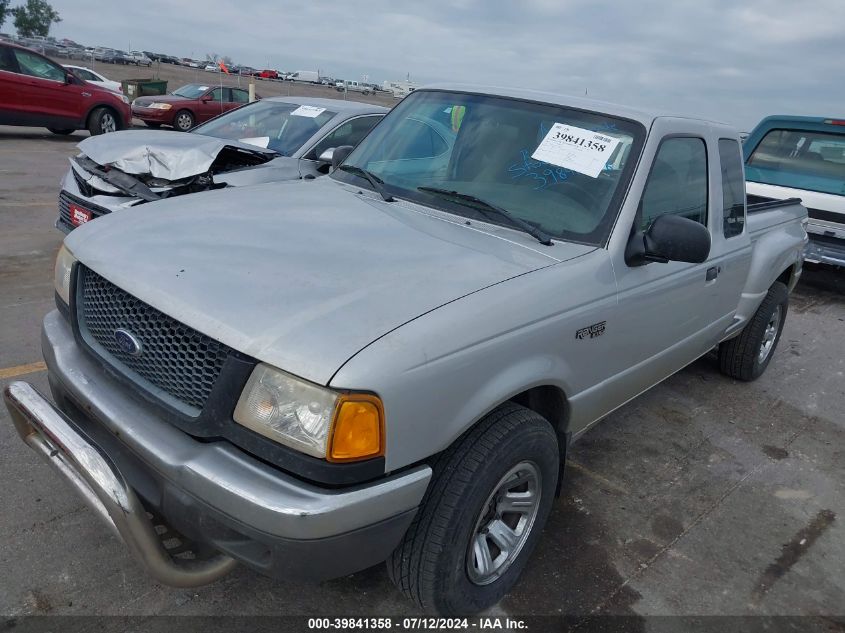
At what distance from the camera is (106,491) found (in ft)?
6.38

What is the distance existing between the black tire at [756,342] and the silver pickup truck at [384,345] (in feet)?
5.29

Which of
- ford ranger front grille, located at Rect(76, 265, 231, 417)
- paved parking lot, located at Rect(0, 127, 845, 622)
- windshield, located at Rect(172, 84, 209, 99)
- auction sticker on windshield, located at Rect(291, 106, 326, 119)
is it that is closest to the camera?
ford ranger front grille, located at Rect(76, 265, 231, 417)

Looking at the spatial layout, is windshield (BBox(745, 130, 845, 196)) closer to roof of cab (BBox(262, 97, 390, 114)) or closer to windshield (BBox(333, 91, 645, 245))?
roof of cab (BBox(262, 97, 390, 114))

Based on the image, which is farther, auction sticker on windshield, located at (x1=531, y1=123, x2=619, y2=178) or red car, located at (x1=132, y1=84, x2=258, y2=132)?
red car, located at (x1=132, y1=84, x2=258, y2=132)

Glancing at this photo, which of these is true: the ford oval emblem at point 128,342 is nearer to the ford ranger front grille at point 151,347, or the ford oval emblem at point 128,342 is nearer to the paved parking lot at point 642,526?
the ford ranger front grille at point 151,347

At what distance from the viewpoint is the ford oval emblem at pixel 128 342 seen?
2.20 m

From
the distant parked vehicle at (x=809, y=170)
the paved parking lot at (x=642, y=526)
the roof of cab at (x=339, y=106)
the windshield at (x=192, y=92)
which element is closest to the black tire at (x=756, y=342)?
the paved parking lot at (x=642, y=526)

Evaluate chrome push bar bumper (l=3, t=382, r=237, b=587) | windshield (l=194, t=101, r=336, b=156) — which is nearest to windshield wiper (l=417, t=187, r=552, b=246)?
chrome push bar bumper (l=3, t=382, r=237, b=587)

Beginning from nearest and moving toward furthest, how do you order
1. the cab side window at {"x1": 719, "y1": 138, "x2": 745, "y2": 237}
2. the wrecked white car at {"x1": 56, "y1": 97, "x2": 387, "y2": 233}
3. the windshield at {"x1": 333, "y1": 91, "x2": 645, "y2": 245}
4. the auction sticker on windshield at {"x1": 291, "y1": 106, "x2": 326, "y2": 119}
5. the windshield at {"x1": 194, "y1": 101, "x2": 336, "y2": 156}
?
the windshield at {"x1": 333, "y1": 91, "x2": 645, "y2": 245} < the cab side window at {"x1": 719, "y1": 138, "x2": 745, "y2": 237} < the wrecked white car at {"x1": 56, "y1": 97, "x2": 387, "y2": 233} < the windshield at {"x1": 194, "y1": 101, "x2": 336, "y2": 156} < the auction sticker on windshield at {"x1": 291, "y1": 106, "x2": 326, "y2": 119}

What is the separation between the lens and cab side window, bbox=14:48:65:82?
1306 cm

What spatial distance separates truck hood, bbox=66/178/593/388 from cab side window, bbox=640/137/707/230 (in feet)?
Answer: 1.89

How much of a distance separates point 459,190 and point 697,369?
3179 mm

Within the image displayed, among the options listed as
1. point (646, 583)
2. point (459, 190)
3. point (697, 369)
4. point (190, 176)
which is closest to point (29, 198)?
point (190, 176)

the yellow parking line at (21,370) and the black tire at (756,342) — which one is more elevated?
the black tire at (756,342)
